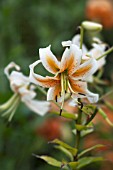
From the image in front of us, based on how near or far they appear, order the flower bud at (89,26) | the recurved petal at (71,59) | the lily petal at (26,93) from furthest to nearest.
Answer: the lily petal at (26,93) → the flower bud at (89,26) → the recurved petal at (71,59)

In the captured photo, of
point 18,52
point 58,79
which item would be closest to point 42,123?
point 18,52

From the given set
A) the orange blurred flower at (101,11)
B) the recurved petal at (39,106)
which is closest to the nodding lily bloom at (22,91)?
the recurved petal at (39,106)

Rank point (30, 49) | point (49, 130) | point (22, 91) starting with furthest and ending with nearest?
point (30, 49) → point (49, 130) → point (22, 91)

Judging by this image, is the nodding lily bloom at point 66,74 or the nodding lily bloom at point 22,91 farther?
the nodding lily bloom at point 22,91

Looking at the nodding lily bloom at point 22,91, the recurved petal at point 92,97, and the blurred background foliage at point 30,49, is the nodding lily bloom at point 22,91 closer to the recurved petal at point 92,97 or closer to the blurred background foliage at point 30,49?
the recurved petal at point 92,97

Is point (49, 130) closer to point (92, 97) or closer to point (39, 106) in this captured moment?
point (39, 106)

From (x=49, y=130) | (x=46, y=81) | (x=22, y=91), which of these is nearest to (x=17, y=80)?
(x=22, y=91)

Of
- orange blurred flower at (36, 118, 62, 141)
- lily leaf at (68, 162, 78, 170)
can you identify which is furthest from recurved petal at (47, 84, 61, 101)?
orange blurred flower at (36, 118, 62, 141)
